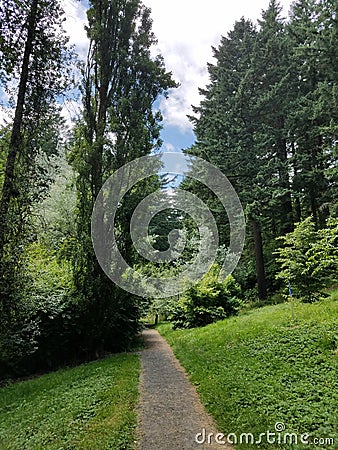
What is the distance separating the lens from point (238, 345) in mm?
6812

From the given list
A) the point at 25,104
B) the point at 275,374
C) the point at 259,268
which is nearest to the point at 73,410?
the point at 275,374

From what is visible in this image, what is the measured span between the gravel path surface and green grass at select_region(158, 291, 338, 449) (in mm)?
180

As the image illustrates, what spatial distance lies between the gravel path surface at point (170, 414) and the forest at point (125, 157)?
285 centimetres

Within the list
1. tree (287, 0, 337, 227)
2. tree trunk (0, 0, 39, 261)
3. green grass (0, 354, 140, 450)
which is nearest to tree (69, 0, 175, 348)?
green grass (0, 354, 140, 450)

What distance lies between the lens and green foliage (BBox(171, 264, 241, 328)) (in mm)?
11922

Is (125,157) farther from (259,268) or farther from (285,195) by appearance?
(285,195)

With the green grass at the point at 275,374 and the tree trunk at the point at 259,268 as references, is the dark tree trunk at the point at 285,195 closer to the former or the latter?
the tree trunk at the point at 259,268

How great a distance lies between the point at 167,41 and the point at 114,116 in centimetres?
353

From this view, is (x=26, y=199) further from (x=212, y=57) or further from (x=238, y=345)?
(x=212, y=57)

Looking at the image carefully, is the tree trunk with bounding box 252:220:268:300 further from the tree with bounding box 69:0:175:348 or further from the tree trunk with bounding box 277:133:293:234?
the tree with bounding box 69:0:175:348

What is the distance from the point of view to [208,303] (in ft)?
40.2

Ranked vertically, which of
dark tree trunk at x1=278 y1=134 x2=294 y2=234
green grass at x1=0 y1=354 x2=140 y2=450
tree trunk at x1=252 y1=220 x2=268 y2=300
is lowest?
green grass at x1=0 y1=354 x2=140 y2=450

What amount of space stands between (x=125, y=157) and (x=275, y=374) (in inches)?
257

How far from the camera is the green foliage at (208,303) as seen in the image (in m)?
11.9
